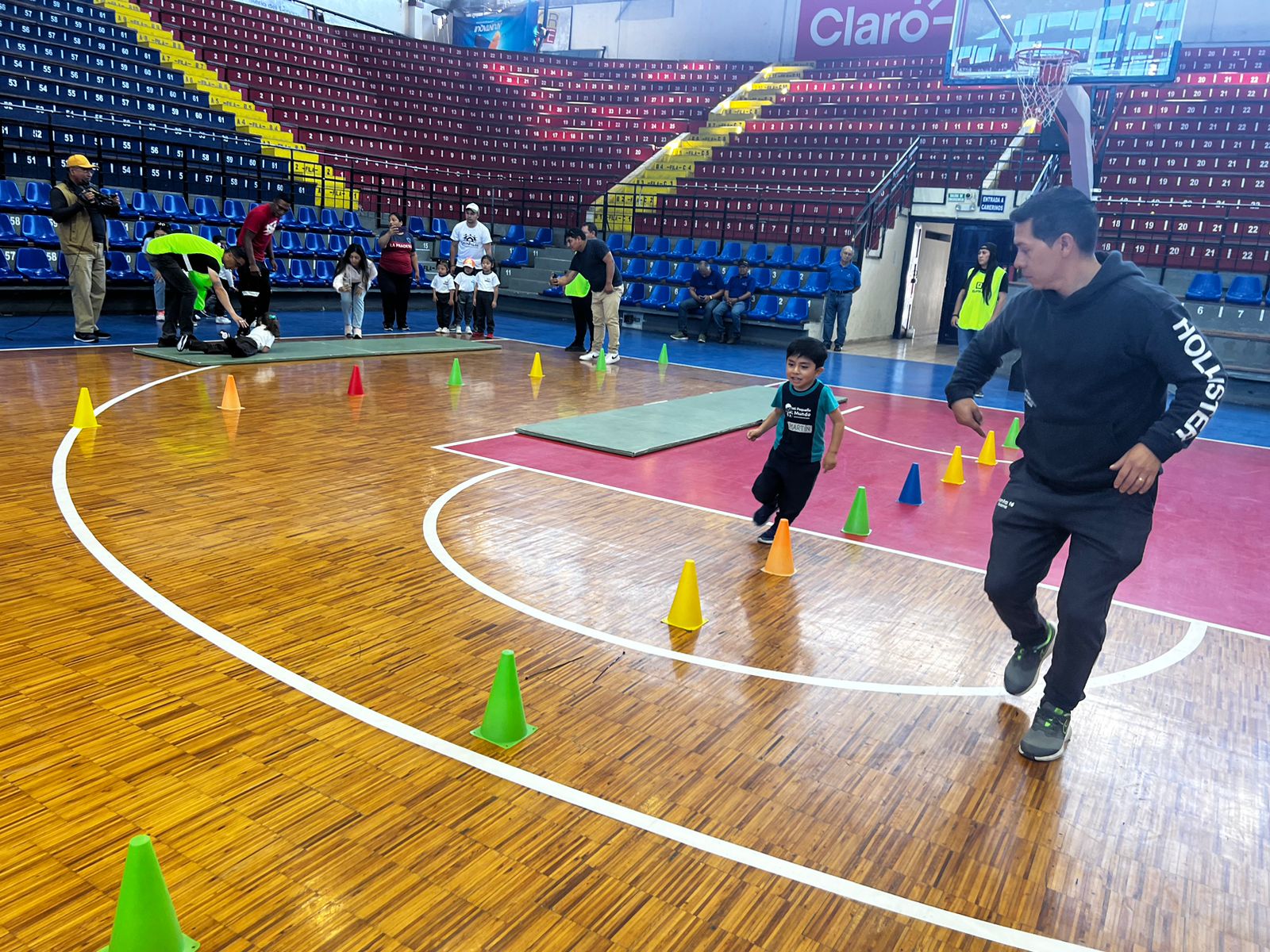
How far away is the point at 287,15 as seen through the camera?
24906 millimetres

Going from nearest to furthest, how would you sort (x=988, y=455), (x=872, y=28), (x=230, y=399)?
(x=230, y=399) < (x=988, y=455) < (x=872, y=28)

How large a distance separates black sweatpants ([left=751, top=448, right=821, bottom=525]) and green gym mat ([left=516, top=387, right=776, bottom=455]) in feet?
6.71

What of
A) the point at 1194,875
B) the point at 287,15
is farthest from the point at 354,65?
the point at 1194,875

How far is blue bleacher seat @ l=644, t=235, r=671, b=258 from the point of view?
19281 millimetres

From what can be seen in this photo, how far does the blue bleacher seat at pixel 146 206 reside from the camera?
14.3 metres

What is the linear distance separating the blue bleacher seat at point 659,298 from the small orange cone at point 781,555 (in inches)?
532

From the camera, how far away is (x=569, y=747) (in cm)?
320

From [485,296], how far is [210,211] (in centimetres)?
511

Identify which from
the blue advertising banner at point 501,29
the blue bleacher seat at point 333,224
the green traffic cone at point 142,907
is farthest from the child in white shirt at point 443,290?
the blue advertising banner at point 501,29

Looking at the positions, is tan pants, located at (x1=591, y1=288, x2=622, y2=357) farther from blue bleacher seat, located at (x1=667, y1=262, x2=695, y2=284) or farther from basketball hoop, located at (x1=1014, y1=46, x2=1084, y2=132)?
basketball hoop, located at (x1=1014, y1=46, x2=1084, y2=132)

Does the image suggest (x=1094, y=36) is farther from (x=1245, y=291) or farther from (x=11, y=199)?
(x=11, y=199)

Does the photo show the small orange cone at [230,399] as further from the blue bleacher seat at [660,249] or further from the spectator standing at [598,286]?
→ the blue bleacher seat at [660,249]

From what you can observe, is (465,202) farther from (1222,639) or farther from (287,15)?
(1222,639)

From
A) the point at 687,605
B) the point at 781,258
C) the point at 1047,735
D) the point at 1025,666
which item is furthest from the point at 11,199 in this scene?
the point at 1047,735
